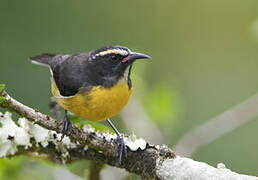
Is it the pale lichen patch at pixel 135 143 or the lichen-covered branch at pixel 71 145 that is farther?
the pale lichen patch at pixel 135 143

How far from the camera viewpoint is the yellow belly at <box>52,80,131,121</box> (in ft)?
13.1

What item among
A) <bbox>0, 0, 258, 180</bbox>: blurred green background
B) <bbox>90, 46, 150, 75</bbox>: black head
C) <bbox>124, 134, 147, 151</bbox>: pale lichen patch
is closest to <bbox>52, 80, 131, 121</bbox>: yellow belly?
<bbox>90, 46, 150, 75</bbox>: black head

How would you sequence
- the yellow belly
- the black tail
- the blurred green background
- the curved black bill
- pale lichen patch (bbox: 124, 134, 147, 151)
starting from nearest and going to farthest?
pale lichen patch (bbox: 124, 134, 147, 151)
the yellow belly
the curved black bill
the black tail
the blurred green background

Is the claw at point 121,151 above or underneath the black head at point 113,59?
underneath

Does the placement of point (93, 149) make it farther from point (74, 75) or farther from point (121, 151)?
point (74, 75)

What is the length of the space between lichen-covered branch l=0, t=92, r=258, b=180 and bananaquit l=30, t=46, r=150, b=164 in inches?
19.0

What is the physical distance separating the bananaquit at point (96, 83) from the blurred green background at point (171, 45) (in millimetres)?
2796

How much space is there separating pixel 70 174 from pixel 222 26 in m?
6.76

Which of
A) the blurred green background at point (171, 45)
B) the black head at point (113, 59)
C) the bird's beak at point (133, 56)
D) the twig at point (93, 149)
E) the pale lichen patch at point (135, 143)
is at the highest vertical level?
the blurred green background at point (171, 45)

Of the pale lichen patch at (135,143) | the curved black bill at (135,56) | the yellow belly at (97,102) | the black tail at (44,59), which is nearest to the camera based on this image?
the pale lichen patch at (135,143)

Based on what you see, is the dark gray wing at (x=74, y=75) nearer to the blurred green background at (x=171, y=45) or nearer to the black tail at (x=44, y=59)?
the black tail at (x=44, y=59)

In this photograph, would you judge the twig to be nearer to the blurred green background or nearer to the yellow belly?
the yellow belly

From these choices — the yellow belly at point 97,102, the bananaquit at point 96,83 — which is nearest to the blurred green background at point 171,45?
the bananaquit at point 96,83

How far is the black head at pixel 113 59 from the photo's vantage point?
13.8ft
